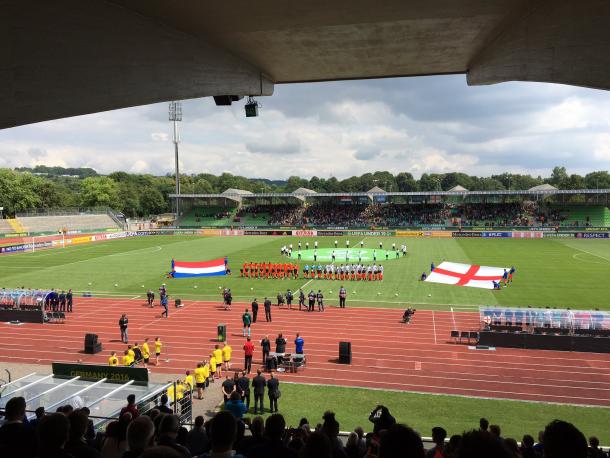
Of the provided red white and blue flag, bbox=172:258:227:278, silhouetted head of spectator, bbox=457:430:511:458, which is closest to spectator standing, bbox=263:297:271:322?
red white and blue flag, bbox=172:258:227:278

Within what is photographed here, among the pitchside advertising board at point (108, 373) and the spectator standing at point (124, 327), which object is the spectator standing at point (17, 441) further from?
the spectator standing at point (124, 327)

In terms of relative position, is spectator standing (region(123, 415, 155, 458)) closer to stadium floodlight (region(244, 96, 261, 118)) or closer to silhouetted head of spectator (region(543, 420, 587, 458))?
silhouetted head of spectator (region(543, 420, 587, 458))

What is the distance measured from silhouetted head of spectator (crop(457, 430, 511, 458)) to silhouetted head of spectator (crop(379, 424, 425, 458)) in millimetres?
273

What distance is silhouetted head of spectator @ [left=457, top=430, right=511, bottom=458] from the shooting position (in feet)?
8.21

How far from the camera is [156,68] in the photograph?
725 centimetres

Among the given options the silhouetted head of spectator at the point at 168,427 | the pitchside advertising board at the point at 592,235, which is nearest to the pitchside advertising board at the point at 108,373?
the silhouetted head of spectator at the point at 168,427

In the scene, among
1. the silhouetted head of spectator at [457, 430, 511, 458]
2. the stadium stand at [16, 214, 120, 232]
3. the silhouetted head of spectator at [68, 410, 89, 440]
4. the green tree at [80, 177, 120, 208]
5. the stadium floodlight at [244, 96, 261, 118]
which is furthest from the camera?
the green tree at [80, 177, 120, 208]

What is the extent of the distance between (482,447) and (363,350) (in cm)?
1601

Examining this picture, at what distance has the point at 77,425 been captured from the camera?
4.06m

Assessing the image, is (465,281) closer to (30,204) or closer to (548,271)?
(548,271)

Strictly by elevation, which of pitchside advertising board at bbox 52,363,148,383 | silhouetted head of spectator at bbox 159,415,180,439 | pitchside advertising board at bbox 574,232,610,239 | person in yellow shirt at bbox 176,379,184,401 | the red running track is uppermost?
silhouetted head of spectator at bbox 159,415,180,439

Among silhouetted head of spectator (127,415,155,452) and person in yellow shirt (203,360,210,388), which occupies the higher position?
silhouetted head of spectator (127,415,155,452)

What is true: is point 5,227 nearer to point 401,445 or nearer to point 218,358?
point 218,358

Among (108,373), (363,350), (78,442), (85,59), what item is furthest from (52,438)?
(363,350)
